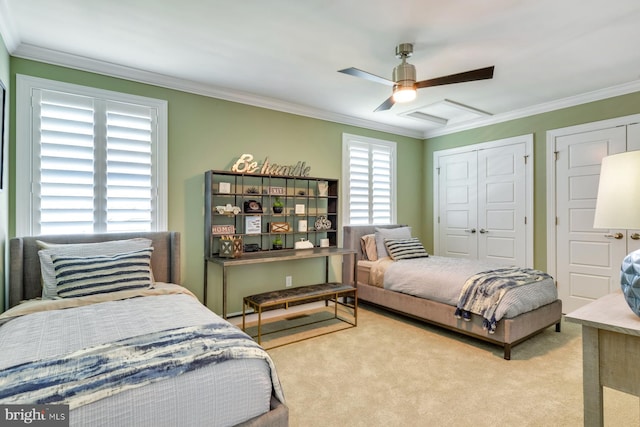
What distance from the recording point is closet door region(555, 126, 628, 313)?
3.64 meters

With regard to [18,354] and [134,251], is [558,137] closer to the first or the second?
[134,251]

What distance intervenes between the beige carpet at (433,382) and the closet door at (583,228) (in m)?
0.82

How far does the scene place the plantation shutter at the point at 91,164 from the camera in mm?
2725

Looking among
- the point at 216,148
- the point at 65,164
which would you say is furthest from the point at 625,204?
the point at 65,164

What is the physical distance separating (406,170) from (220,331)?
4406 mm

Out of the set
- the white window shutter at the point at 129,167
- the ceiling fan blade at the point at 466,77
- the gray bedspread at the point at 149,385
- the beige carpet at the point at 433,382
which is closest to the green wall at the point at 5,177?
the white window shutter at the point at 129,167

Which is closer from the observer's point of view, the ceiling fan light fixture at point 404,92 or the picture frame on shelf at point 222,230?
the ceiling fan light fixture at point 404,92

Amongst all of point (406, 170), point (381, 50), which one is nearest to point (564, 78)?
point (381, 50)

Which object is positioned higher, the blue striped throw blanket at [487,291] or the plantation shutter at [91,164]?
the plantation shutter at [91,164]

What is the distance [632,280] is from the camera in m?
1.26

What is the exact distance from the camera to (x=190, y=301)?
2262mm

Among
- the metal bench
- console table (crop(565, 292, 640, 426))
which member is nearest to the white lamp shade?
console table (crop(565, 292, 640, 426))

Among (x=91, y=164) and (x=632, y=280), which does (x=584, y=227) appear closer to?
(x=632, y=280)

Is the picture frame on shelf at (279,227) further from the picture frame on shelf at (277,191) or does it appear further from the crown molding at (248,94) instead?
the crown molding at (248,94)
